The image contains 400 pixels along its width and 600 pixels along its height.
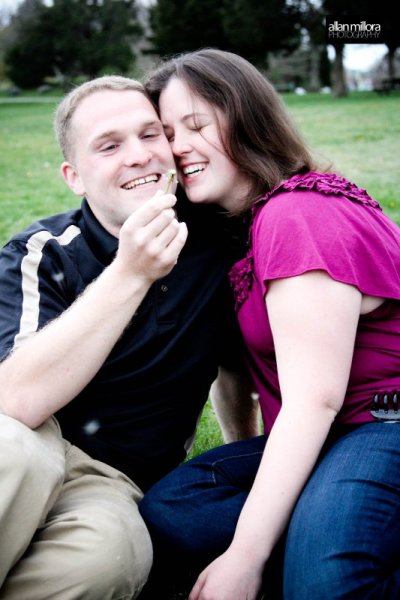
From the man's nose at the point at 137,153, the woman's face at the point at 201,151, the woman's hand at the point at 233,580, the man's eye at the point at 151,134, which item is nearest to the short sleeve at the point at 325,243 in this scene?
the woman's face at the point at 201,151

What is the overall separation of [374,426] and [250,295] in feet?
2.00

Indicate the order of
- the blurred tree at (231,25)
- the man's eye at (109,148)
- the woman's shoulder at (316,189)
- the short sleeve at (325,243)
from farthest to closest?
the blurred tree at (231,25) → the man's eye at (109,148) → the woman's shoulder at (316,189) → the short sleeve at (325,243)

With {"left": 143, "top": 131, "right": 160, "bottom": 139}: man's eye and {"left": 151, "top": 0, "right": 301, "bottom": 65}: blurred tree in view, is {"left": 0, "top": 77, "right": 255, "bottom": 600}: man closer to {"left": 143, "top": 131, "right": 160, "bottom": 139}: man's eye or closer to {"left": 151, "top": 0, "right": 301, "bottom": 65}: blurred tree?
{"left": 143, "top": 131, "right": 160, "bottom": 139}: man's eye

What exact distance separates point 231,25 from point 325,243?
4367 cm

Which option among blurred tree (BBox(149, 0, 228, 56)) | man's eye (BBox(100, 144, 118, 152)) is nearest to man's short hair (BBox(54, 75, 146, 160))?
man's eye (BBox(100, 144, 118, 152))

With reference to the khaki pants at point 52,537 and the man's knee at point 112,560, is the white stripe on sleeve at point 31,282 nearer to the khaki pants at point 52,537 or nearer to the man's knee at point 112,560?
the khaki pants at point 52,537

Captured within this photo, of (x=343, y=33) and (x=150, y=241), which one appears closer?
(x=150, y=241)

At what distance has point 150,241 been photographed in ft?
6.98

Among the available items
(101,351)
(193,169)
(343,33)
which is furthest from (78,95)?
(343,33)

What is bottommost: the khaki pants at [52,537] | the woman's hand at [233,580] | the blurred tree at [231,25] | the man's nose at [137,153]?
the woman's hand at [233,580]

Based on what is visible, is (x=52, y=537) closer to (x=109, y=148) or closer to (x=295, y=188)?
(x=295, y=188)

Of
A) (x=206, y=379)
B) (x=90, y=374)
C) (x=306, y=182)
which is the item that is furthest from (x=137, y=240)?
(x=206, y=379)

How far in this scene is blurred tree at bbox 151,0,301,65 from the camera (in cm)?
4078

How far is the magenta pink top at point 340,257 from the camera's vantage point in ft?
6.73
